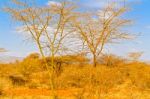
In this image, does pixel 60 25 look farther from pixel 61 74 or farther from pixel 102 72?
pixel 61 74

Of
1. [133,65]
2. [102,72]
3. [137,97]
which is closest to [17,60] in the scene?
[133,65]

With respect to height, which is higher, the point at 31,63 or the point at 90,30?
the point at 90,30

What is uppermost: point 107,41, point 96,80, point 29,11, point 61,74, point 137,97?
point 29,11

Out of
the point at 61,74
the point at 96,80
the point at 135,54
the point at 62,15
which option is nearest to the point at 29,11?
the point at 62,15

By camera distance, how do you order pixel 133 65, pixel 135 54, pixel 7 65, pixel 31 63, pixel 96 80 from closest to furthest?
pixel 96 80 → pixel 133 65 → pixel 135 54 → pixel 31 63 → pixel 7 65

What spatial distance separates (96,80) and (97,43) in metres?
1.43

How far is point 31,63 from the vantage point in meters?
30.9

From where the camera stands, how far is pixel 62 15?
1266cm

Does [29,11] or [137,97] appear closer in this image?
[29,11]

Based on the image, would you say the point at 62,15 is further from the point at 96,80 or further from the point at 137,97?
the point at 137,97

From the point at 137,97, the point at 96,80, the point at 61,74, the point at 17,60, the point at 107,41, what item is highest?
the point at 107,41

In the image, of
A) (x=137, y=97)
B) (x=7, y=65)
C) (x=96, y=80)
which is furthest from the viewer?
(x=7, y=65)

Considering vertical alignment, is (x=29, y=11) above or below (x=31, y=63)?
above

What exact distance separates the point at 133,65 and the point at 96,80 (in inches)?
534
